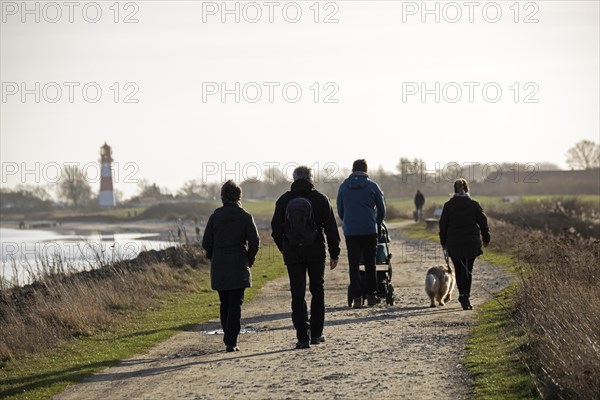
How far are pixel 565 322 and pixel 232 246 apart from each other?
4.02 metres

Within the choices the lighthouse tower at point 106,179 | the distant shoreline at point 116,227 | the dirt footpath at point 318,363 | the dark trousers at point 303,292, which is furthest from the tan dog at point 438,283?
the lighthouse tower at point 106,179

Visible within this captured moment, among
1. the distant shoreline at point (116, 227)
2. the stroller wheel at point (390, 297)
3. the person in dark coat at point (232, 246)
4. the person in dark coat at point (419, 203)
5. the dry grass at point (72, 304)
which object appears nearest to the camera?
the person in dark coat at point (232, 246)

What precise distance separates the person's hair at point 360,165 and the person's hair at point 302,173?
3128mm

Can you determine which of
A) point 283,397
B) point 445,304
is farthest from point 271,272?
point 283,397

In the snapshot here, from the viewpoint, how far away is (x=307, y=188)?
42.0 ft

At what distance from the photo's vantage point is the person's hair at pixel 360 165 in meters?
16.0

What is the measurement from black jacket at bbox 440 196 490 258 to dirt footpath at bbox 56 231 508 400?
100 cm

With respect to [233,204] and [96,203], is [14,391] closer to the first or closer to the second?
[233,204]

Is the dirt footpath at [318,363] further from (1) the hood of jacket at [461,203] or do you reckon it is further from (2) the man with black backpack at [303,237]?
(1) the hood of jacket at [461,203]

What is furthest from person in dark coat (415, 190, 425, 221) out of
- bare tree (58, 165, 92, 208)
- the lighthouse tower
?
bare tree (58, 165, 92, 208)

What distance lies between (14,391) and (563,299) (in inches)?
253

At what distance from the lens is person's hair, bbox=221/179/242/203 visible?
12648mm

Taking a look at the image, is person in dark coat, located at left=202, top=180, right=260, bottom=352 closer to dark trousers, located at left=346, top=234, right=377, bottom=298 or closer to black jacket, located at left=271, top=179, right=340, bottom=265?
black jacket, located at left=271, top=179, right=340, bottom=265

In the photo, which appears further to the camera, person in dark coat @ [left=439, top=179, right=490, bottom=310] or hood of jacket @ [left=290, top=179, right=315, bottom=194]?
person in dark coat @ [left=439, top=179, right=490, bottom=310]
